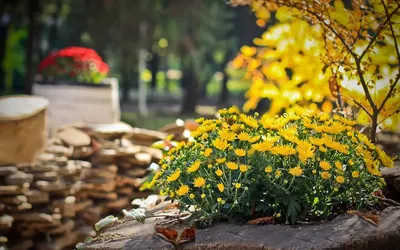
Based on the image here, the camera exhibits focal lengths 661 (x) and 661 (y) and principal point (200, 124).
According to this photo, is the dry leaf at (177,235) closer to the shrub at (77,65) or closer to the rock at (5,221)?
the rock at (5,221)

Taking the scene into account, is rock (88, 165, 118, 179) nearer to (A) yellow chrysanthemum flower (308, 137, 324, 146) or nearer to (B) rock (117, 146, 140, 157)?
(B) rock (117, 146, 140, 157)

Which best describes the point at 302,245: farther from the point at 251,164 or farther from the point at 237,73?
the point at 237,73

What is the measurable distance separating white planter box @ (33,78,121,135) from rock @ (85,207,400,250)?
6198 mm

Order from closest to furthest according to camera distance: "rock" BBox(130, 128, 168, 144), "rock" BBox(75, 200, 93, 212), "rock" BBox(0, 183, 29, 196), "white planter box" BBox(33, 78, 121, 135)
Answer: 1. "rock" BBox(0, 183, 29, 196)
2. "rock" BBox(75, 200, 93, 212)
3. "rock" BBox(130, 128, 168, 144)
4. "white planter box" BBox(33, 78, 121, 135)

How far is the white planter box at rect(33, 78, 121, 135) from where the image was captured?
361 inches

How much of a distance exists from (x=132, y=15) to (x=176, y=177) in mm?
14099

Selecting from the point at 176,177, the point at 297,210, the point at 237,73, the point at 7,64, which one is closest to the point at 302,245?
the point at 297,210

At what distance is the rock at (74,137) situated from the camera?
6.60 meters

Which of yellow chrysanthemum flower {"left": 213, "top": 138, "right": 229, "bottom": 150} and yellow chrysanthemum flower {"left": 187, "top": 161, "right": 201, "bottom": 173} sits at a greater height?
yellow chrysanthemum flower {"left": 213, "top": 138, "right": 229, "bottom": 150}

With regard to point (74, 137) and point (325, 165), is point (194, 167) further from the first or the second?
point (74, 137)

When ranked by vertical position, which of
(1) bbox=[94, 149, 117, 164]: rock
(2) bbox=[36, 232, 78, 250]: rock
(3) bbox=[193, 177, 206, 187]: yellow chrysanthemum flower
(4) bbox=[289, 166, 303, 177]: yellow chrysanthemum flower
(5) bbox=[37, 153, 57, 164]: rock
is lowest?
(2) bbox=[36, 232, 78, 250]: rock

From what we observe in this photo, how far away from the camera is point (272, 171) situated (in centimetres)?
299

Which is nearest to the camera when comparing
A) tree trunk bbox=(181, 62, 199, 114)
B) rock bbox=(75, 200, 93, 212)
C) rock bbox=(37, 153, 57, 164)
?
rock bbox=(37, 153, 57, 164)

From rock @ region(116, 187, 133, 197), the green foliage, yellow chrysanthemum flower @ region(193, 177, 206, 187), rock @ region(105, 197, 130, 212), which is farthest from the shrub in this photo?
the green foliage
